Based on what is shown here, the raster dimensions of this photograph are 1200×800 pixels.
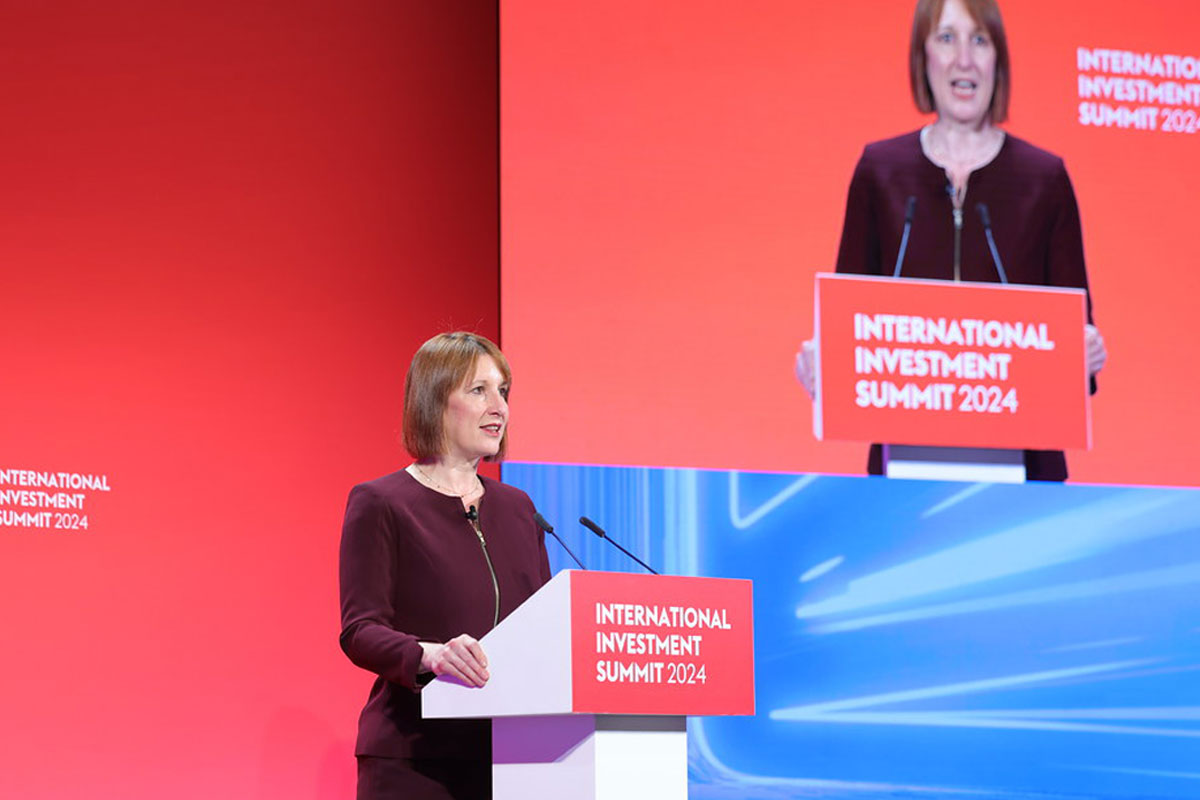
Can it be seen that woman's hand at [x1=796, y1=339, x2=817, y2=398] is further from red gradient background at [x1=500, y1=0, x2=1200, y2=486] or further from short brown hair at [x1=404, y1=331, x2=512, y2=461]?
short brown hair at [x1=404, y1=331, x2=512, y2=461]

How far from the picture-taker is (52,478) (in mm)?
4199

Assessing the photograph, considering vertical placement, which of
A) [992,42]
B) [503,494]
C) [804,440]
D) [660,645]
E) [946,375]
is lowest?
[660,645]

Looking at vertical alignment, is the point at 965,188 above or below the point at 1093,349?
above

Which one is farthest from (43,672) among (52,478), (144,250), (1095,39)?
(1095,39)

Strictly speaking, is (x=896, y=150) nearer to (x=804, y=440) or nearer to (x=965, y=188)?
(x=965, y=188)

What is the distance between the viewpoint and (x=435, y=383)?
2545 millimetres

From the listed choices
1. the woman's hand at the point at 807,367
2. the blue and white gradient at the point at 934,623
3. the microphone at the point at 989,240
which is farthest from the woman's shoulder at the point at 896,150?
the blue and white gradient at the point at 934,623

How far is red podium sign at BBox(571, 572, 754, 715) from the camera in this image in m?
2.01

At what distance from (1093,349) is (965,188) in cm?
60

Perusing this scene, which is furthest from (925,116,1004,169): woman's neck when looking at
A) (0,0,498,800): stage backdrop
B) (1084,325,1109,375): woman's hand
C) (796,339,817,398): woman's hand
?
(0,0,498,800): stage backdrop

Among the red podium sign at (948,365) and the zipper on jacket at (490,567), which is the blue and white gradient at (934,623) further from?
the zipper on jacket at (490,567)

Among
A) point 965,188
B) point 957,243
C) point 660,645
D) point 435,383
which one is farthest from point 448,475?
point 965,188

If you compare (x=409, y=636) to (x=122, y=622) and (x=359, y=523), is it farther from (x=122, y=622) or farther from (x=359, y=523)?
(x=122, y=622)

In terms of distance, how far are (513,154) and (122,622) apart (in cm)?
167
